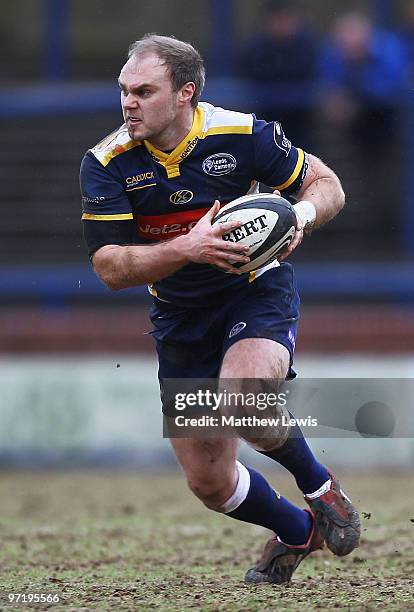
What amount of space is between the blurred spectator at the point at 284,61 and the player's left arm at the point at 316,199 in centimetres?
543

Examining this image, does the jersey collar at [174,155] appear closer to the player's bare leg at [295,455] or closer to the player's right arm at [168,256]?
the player's right arm at [168,256]

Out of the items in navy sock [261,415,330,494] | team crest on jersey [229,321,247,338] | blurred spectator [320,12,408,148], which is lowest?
navy sock [261,415,330,494]

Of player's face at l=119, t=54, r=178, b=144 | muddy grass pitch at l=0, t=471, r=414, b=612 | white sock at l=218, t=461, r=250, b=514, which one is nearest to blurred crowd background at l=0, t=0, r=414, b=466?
muddy grass pitch at l=0, t=471, r=414, b=612

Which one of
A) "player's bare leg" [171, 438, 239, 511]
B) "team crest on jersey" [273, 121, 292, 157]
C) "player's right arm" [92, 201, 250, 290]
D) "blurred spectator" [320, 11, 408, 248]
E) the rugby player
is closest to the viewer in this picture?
"player's right arm" [92, 201, 250, 290]

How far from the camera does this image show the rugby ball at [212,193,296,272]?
5.41 metres

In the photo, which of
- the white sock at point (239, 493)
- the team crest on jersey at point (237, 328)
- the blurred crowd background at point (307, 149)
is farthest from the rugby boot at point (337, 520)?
the blurred crowd background at point (307, 149)

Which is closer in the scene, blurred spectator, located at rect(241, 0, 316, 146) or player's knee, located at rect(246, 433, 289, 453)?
player's knee, located at rect(246, 433, 289, 453)

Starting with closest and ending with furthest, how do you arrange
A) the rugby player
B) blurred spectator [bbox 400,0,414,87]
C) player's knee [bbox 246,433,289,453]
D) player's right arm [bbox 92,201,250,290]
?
player's right arm [bbox 92,201,250,290] < the rugby player < player's knee [bbox 246,433,289,453] < blurred spectator [bbox 400,0,414,87]

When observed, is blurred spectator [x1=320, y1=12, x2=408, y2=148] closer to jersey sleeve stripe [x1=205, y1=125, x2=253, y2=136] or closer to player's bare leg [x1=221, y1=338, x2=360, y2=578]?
jersey sleeve stripe [x1=205, y1=125, x2=253, y2=136]

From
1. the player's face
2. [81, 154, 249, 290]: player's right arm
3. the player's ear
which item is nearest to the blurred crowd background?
the player's ear

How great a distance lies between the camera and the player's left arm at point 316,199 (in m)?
5.64

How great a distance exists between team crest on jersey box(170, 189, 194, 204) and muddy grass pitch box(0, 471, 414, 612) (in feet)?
5.77

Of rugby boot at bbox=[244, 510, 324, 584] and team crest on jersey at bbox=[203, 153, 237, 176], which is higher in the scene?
team crest on jersey at bbox=[203, 153, 237, 176]

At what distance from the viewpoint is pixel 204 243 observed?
5.33m
